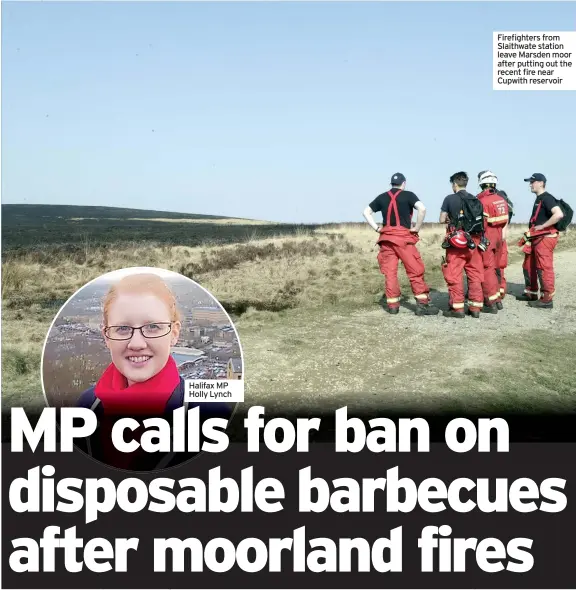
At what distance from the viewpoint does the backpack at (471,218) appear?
909 centimetres

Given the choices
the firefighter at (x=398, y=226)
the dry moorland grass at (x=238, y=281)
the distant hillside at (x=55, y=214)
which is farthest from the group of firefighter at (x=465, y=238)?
the distant hillside at (x=55, y=214)

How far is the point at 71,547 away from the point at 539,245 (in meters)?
8.38

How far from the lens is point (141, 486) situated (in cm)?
384

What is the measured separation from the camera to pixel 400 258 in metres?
9.50

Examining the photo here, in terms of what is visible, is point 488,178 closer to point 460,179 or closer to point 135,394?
point 460,179

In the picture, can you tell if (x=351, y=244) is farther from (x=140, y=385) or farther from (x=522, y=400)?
(x=140, y=385)

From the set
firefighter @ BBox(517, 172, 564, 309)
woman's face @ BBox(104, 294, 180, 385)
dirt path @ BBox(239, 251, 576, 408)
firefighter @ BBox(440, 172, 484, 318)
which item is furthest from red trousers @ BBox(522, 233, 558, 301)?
woman's face @ BBox(104, 294, 180, 385)

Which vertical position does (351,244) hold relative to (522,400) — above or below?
above

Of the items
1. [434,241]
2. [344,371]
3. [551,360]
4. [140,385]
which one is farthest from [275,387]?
[434,241]

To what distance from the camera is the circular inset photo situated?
150 inches

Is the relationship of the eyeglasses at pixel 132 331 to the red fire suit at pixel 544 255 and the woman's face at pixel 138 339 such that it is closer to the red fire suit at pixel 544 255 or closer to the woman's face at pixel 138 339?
the woman's face at pixel 138 339

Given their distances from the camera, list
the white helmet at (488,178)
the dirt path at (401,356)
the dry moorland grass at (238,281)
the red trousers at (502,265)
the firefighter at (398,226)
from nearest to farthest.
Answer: the dirt path at (401,356) < the dry moorland grass at (238,281) < the firefighter at (398,226) < the white helmet at (488,178) < the red trousers at (502,265)

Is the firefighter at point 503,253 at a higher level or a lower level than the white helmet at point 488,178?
lower

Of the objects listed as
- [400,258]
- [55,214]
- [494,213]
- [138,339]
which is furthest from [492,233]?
[55,214]
